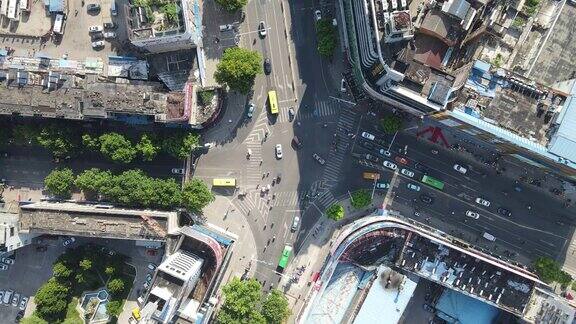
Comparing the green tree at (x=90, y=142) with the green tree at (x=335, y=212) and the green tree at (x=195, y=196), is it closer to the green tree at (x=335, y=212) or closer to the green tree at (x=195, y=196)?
the green tree at (x=195, y=196)

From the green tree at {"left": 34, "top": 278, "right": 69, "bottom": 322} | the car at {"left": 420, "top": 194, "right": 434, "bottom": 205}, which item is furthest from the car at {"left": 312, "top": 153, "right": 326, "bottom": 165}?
the green tree at {"left": 34, "top": 278, "right": 69, "bottom": 322}

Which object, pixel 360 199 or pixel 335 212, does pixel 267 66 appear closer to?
pixel 335 212

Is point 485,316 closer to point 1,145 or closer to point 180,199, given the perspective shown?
point 180,199

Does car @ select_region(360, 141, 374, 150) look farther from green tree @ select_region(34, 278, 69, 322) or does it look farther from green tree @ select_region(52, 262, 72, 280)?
green tree @ select_region(34, 278, 69, 322)

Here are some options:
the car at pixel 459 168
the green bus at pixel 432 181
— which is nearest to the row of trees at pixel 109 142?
the green bus at pixel 432 181

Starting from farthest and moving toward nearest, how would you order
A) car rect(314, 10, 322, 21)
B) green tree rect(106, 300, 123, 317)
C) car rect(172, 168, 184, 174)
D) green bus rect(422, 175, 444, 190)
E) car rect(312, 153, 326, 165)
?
car rect(312, 153, 326, 165)
car rect(172, 168, 184, 174)
green bus rect(422, 175, 444, 190)
car rect(314, 10, 322, 21)
green tree rect(106, 300, 123, 317)

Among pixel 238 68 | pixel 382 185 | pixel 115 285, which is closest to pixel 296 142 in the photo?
pixel 238 68
